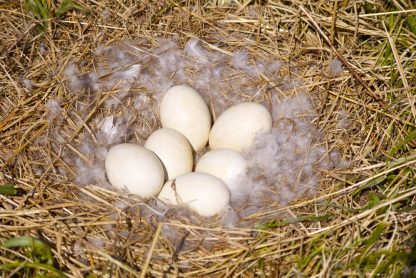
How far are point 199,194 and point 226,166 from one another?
21 cm

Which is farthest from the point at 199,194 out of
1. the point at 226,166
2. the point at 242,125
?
the point at 242,125

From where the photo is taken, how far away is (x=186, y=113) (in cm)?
248

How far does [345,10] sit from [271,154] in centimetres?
93

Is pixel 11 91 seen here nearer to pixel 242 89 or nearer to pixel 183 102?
pixel 183 102

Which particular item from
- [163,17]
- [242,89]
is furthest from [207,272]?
[163,17]

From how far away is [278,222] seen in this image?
2.03m

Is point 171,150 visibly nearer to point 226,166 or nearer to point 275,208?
point 226,166

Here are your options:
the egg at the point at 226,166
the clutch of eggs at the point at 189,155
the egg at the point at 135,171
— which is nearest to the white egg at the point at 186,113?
the clutch of eggs at the point at 189,155

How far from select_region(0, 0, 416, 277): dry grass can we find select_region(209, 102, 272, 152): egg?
0.87 feet

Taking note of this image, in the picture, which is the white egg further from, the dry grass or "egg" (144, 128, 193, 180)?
the dry grass

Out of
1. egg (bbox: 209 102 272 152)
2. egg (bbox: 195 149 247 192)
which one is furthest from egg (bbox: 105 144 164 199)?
egg (bbox: 209 102 272 152)

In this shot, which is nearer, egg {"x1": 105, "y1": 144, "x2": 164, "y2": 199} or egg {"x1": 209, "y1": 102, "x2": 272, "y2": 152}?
egg {"x1": 105, "y1": 144, "x2": 164, "y2": 199}

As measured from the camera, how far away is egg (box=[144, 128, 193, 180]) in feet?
7.76

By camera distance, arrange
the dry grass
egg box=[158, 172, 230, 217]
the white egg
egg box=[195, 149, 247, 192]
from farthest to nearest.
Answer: the white egg < egg box=[195, 149, 247, 192] < egg box=[158, 172, 230, 217] < the dry grass
